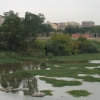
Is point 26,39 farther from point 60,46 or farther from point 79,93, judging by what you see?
point 79,93

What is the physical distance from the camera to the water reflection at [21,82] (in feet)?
70.3

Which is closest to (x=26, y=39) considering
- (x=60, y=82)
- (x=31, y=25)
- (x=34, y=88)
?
(x=31, y=25)

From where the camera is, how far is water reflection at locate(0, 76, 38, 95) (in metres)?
21.4

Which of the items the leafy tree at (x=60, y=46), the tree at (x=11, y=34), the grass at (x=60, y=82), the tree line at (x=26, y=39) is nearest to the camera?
the grass at (x=60, y=82)

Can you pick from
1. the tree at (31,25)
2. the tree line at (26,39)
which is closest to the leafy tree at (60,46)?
the tree line at (26,39)

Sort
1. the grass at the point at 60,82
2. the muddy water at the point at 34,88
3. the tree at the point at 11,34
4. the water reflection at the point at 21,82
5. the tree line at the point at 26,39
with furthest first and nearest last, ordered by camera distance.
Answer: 1. the tree line at the point at 26,39
2. the tree at the point at 11,34
3. the grass at the point at 60,82
4. the water reflection at the point at 21,82
5. the muddy water at the point at 34,88

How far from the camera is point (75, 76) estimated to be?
26547 mm

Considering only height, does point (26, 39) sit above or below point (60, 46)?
above

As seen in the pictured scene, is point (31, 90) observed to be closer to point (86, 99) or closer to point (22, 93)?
point (22, 93)

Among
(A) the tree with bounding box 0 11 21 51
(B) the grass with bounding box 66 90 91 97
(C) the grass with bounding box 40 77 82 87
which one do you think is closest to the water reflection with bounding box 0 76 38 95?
(C) the grass with bounding box 40 77 82 87

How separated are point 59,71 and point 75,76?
10.7 ft

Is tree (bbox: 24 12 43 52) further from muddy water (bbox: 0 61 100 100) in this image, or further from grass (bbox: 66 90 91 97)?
grass (bbox: 66 90 91 97)

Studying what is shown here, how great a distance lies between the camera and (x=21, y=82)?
24.0m

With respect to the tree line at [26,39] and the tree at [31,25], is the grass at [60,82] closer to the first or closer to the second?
the tree line at [26,39]
